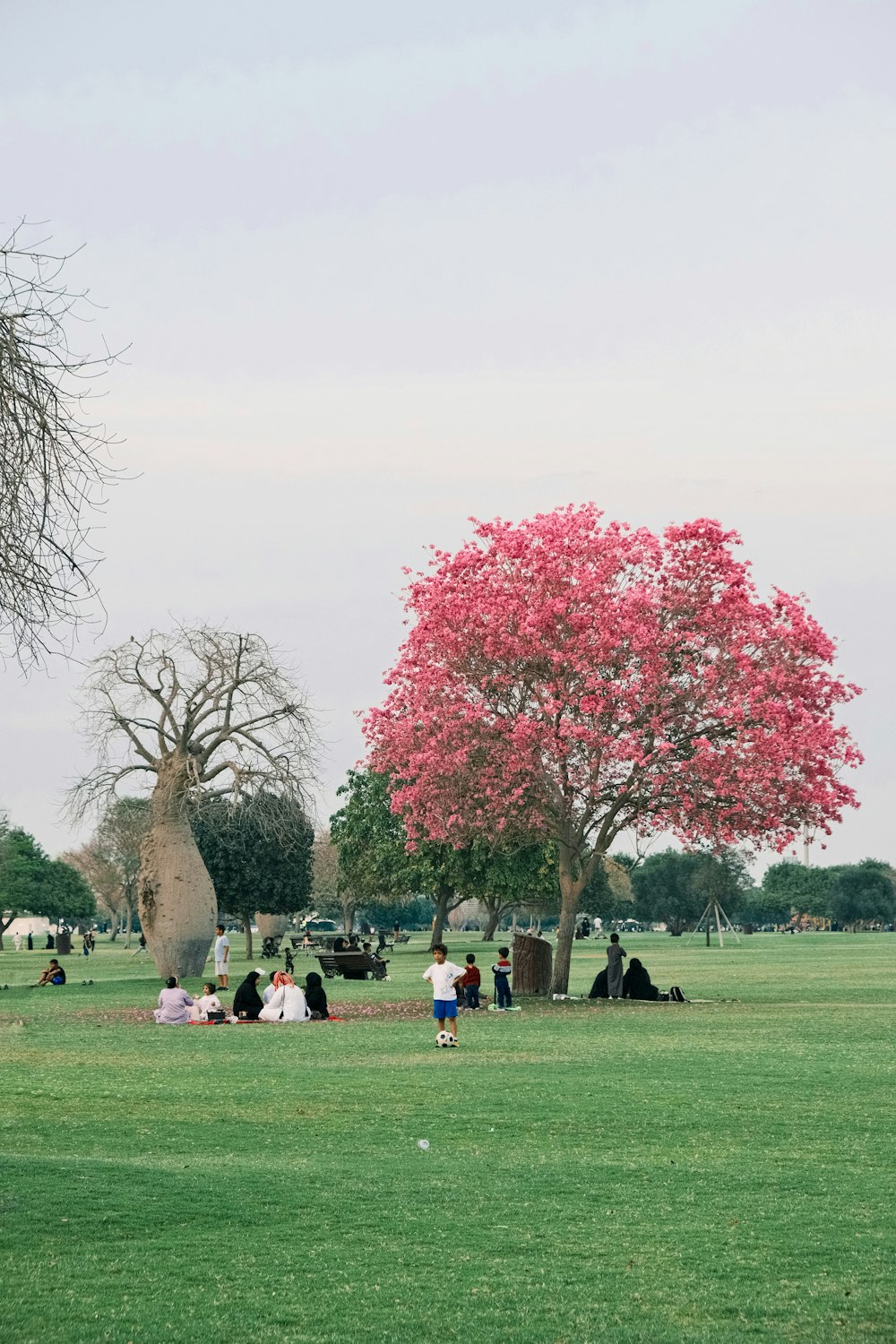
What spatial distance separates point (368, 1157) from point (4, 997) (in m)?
28.8

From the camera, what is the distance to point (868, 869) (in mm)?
147625

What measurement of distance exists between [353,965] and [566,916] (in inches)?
570

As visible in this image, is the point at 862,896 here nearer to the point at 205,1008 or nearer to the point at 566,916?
the point at 566,916

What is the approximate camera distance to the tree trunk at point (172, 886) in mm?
43969

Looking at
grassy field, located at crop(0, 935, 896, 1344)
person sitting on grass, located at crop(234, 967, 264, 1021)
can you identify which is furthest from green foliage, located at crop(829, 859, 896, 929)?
grassy field, located at crop(0, 935, 896, 1344)

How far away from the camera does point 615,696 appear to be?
3444 cm

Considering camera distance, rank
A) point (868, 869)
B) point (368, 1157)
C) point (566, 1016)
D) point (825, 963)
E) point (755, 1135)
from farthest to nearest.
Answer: point (868, 869) → point (825, 963) → point (566, 1016) → point (755, 1135) → point (368, 1157)

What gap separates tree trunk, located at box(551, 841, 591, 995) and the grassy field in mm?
11660

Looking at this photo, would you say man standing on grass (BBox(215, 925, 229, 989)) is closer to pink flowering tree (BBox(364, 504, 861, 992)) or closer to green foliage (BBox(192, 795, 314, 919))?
pink flowering tree (BBox(364, 504, 861, 992))

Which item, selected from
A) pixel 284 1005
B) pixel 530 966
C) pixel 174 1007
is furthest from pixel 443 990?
pixel 530 966

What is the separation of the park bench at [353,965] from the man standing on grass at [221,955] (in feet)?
19.5

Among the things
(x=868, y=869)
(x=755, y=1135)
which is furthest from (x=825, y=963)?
(x=868, y=869)

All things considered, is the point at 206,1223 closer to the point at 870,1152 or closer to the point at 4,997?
the point at 870,1152

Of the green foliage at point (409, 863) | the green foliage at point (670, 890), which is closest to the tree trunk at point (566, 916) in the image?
the green foliage at point (409, 863)
